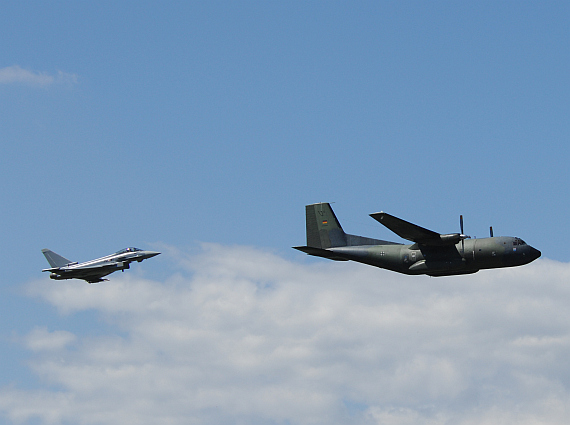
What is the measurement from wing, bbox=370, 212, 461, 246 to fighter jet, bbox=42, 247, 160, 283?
4036 cm

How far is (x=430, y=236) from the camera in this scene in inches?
2559

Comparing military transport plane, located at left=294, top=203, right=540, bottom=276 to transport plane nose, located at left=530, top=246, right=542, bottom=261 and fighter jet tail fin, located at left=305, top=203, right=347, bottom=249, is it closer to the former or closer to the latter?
transport plane nose, located at left=530, top=246, right=542, bottom=261

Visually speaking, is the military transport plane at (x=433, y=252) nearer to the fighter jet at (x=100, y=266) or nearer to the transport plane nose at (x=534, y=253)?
the transport plane nose at (x=534, y=253)

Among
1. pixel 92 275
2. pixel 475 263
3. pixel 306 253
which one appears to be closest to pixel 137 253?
pixel 92 275

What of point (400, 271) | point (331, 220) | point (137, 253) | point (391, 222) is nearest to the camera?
point (391, 222)

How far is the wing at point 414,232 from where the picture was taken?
6388 centimetres

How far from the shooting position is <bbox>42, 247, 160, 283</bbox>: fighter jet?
309 feet

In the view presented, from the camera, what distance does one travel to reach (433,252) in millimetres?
66500

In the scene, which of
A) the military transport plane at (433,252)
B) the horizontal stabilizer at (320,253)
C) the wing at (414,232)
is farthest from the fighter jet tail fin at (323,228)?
the wing at (414,232)

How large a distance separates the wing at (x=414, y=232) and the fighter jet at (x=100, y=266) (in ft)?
132

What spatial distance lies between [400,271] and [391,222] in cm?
650

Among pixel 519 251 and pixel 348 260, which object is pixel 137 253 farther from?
pixel 519 251

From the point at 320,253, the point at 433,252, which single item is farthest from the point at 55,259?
the point at 433,252

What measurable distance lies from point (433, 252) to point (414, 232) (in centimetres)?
308
